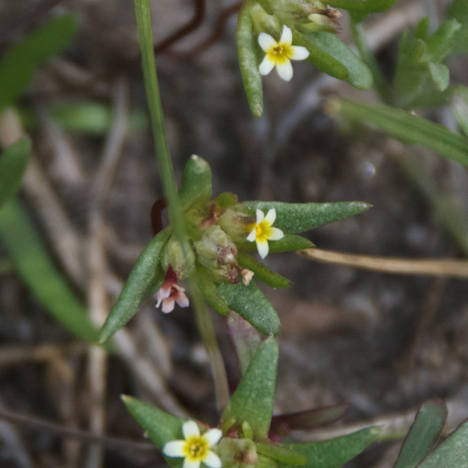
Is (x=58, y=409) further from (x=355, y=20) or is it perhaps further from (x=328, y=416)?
(x=355, y=20)

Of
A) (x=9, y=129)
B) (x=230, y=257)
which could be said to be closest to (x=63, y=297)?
(x=9, y=129)

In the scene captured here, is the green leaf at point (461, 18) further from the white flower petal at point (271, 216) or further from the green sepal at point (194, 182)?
the green sepal at point (194, 182)

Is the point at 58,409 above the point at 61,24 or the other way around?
the other way around

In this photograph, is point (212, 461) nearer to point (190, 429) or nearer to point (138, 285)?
point (190, 429)

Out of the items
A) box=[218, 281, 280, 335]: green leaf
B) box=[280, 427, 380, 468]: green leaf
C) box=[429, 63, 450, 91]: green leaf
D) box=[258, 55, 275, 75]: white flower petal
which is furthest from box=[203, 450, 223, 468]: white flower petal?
A: box=[429, 63, 450, 91]: green leaf

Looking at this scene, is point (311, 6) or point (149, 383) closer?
point (311, 6)

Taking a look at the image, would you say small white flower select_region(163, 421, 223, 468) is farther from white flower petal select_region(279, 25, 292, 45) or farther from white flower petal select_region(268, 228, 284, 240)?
white flower petal select_region(279, 25, 292, 45)
